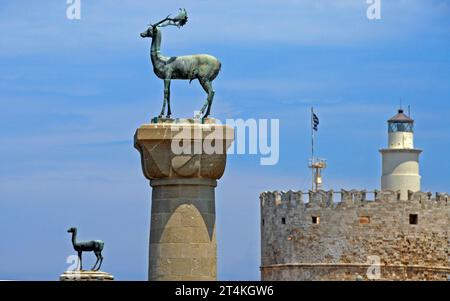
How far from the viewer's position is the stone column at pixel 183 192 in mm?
17688

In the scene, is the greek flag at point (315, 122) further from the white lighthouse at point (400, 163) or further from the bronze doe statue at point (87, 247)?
the bronze doe statue at point (87, 247)

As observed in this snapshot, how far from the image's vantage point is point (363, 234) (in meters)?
72.7

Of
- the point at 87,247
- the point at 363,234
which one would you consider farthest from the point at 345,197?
the point at 87,247

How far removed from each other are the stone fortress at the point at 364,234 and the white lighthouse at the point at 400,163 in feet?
6.08

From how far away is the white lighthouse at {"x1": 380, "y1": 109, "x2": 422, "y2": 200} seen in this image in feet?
247

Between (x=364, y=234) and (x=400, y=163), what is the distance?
15.0ft

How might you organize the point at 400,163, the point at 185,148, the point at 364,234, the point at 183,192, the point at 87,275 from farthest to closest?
the point at 400,163
the point at 364,234
the point at 87,275
the point at 183,192
the point at 185,148

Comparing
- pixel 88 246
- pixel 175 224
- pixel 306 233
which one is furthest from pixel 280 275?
pixel 175 224

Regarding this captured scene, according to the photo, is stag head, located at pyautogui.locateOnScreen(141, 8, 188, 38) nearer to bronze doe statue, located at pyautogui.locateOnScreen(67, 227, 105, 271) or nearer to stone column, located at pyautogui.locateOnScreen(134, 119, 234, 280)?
stone column, located at pyautogui.locateOnScreen(134, 119, 234, 280)

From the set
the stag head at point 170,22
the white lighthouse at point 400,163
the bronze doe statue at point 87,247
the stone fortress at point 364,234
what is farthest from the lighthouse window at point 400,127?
the stag head at point 170,22

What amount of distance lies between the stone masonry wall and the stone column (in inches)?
2161

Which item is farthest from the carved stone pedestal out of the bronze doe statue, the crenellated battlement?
the crenellated battlement

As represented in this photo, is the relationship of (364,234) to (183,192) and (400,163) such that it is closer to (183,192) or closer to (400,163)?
(400,163)
